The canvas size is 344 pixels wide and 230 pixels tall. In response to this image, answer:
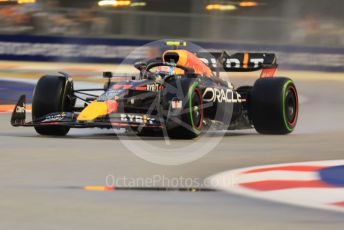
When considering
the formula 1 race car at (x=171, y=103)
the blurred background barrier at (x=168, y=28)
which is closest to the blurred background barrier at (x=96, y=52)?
the blurred background barrier at (x=168, y=28)

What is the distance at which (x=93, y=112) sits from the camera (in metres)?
9.76

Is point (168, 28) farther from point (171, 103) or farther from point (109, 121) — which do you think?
point (109, 121)

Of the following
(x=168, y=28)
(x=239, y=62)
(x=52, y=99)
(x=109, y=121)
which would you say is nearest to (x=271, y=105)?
(x=239, y=62)

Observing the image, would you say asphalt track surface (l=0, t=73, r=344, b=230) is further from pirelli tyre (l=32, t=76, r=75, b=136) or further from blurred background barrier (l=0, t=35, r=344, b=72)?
blurred background barrier (l=0, t=35, r=344, b=72)

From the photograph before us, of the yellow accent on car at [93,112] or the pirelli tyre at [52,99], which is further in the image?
the pirelli tyre at [52,99]

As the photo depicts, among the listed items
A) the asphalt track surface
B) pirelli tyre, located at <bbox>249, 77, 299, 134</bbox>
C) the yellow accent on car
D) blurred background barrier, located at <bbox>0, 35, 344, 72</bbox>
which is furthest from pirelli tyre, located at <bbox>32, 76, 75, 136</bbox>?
blurred background barrier, located at <bbox>0, 35, 344, 72</bbox>

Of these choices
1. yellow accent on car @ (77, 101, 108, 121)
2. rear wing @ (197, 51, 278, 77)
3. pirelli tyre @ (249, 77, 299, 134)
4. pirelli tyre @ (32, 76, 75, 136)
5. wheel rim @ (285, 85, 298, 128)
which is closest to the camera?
yellow accent on car @ (77, 101, 108, 121)

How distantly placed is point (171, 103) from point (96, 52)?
18.7 metres

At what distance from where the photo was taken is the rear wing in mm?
11750

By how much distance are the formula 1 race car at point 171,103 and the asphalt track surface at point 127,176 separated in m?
0.22

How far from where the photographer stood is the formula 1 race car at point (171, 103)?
32.0ft

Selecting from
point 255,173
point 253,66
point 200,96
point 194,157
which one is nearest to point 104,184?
point 255,173

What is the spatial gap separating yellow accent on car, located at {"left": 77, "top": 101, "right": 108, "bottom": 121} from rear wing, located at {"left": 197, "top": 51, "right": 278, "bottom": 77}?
2236 mm

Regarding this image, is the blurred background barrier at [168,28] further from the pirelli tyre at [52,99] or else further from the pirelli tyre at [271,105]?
the pirelli tyre at [52,99]
